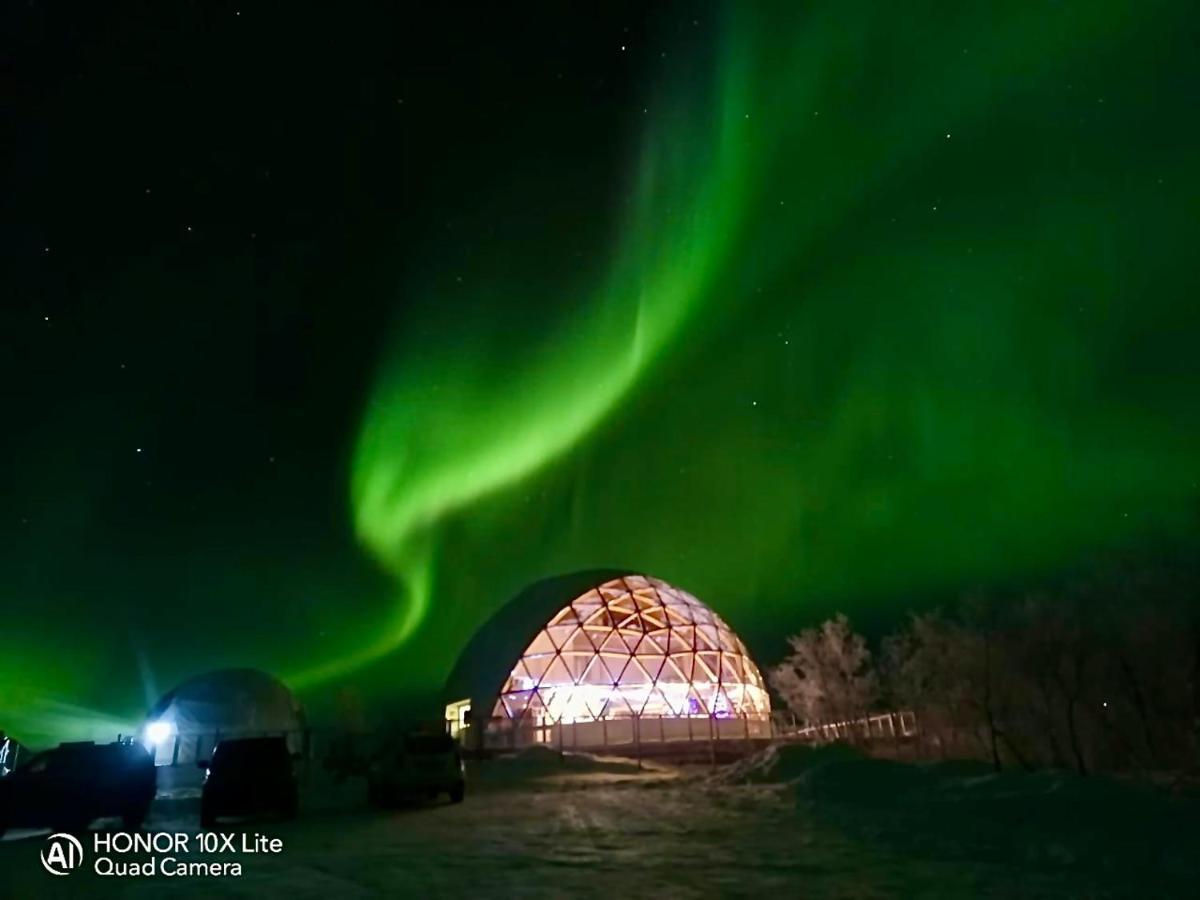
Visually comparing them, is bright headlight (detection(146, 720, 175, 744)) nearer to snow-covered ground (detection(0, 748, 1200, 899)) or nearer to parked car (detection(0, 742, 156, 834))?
snow-covered ground (detection(0, 748, 1200, 899))

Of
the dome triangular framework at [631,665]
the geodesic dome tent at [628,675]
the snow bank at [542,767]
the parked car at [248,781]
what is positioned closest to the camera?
the parked car at [248,781]

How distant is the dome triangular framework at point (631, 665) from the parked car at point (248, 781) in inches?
1114

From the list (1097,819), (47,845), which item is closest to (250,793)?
(47,845)

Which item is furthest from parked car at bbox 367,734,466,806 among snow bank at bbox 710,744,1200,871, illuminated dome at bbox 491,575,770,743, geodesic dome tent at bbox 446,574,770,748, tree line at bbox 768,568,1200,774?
illuminated dome at bbox 491,575,770,743

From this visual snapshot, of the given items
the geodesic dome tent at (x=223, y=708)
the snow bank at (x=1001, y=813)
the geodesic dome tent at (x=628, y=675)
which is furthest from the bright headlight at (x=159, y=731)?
the snow bank at (x=1001, y=813)

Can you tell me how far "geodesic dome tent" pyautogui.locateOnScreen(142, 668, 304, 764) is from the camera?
53062 mm

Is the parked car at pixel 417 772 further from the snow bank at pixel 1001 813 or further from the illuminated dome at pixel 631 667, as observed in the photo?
the illuminated dome at pixel 631 667

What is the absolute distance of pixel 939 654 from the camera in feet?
91.1

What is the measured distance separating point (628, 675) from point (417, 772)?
3003 centimetres

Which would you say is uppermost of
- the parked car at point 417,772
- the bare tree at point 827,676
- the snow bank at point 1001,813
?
the bare tree at point 827,676

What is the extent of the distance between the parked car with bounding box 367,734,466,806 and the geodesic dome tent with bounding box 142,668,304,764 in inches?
1278

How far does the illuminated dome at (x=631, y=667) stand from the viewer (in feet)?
159

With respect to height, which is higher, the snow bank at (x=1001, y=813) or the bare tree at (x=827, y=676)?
the bare tree at (x=827, y=676)

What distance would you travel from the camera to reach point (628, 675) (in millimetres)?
50562
